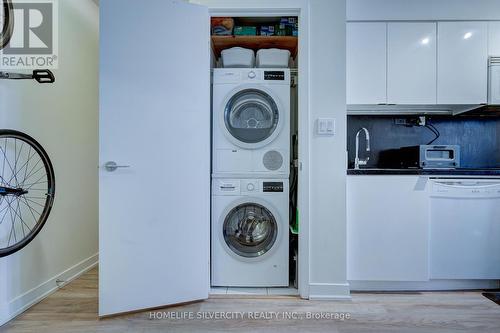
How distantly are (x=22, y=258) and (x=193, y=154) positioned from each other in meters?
1.32

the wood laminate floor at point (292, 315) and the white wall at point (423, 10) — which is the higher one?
the white wall at point (423, 10)

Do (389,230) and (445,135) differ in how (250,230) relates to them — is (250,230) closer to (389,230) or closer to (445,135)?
(389,230)

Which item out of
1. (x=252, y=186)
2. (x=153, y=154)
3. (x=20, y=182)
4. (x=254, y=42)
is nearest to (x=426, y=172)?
(x=252, y=186)

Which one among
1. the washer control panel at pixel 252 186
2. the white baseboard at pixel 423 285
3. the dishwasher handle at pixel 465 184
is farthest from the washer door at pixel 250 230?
the dishwasher handle at pixel 465 184

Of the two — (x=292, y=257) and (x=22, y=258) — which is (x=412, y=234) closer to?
(x=292, y=257)

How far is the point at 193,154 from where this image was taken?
6.13 ft

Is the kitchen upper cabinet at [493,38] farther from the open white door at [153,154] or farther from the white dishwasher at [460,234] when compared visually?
the open white door at [153,154]

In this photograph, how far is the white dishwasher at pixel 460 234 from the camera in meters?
2.03

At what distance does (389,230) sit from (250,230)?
1.05 meters

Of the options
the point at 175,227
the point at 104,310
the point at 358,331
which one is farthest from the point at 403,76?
the point at 104,310

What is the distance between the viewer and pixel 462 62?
7.45 ft

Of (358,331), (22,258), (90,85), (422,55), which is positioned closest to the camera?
(358,331)

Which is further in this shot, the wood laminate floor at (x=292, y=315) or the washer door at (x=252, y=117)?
the washer door at (x=252, y=117)

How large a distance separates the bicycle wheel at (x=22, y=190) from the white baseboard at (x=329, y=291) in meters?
1.93
